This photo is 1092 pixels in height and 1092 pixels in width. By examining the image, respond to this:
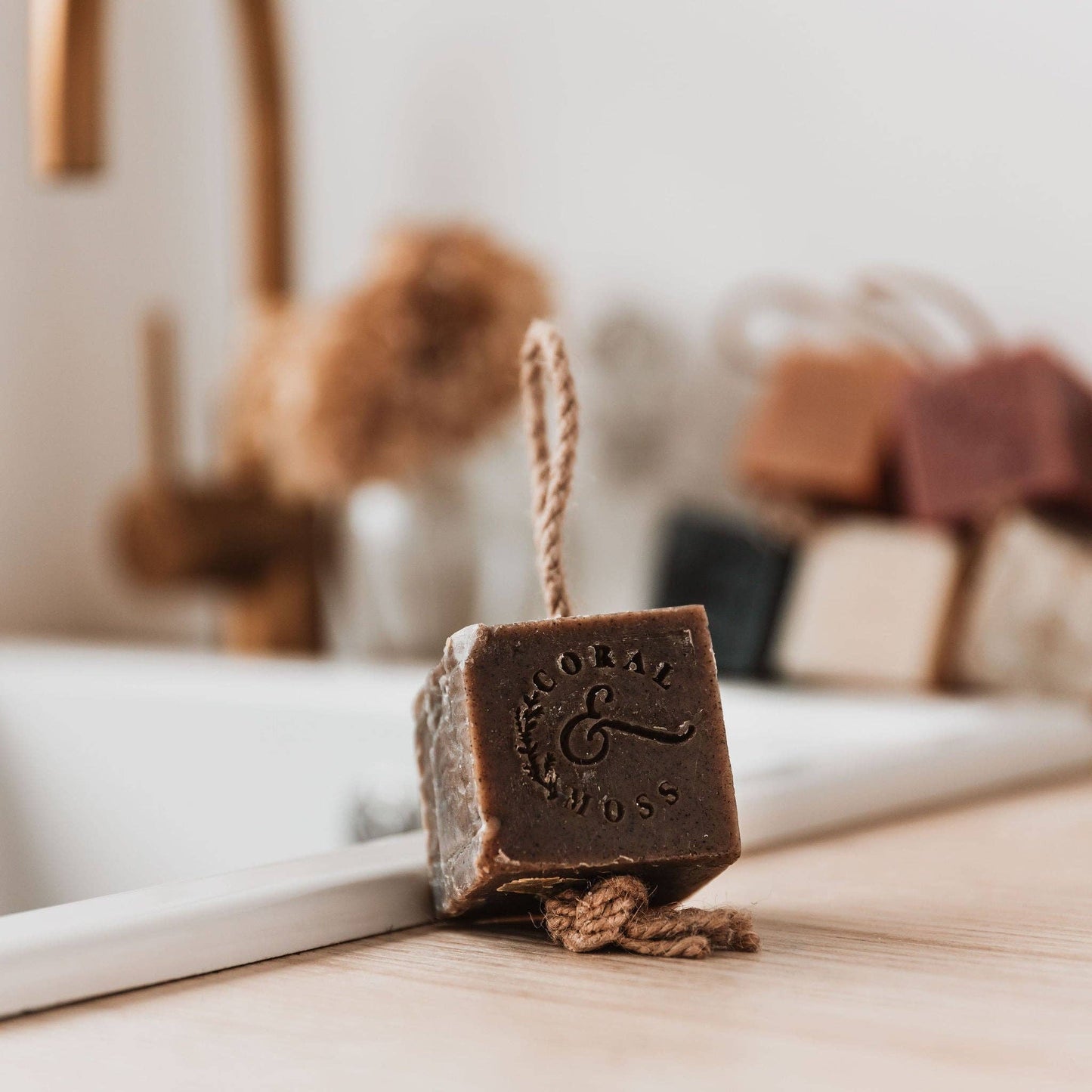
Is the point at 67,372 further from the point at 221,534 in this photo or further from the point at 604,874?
the point at 604,874

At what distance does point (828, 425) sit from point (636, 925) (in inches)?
22.0

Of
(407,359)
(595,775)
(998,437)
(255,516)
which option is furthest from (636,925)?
(255,516)

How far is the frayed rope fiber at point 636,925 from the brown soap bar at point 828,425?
1.75 feet

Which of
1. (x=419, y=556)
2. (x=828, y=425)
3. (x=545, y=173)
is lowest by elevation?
(x=419, y=556)

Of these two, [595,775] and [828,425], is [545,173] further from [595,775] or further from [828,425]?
[595,775]

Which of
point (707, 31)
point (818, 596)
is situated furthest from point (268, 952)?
point (707, 31)

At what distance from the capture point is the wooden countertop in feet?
1.00

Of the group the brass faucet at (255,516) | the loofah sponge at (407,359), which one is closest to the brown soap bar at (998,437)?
the loofah sponge at (407,359)

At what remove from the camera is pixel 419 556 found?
1086 millimetres

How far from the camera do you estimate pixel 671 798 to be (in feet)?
1.27

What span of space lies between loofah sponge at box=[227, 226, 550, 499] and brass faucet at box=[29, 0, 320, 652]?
119 millimetres

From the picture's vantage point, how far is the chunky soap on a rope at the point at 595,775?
0.38m

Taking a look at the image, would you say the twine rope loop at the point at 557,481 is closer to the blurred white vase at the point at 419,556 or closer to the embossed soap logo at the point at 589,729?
the embossed soap logo at the point at 589,729

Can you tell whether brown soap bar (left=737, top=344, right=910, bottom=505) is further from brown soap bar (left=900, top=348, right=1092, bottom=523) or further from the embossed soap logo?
the embossed soap logo
